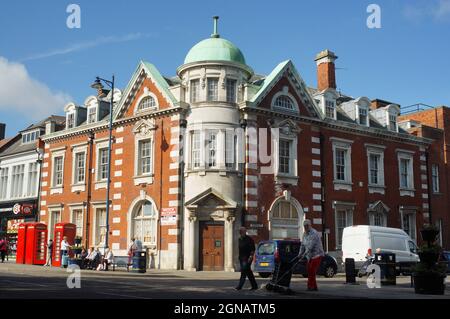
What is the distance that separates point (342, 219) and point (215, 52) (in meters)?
14.0

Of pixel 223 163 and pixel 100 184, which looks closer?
pixel 223 163

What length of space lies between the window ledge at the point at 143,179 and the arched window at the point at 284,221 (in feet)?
24.9

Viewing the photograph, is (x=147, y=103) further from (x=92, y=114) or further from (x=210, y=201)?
(x=210, y=201)

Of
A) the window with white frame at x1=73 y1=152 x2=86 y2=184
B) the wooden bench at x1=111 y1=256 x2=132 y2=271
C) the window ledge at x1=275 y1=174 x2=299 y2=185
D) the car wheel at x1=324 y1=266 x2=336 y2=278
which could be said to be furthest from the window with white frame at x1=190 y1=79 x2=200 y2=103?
the car wheel at x1=324 y1=266 x2=336 y2=278

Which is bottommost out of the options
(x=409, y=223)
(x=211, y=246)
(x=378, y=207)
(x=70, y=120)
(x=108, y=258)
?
(x=108, y=258)

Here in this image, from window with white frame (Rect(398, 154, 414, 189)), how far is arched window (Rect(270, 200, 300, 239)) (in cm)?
1105

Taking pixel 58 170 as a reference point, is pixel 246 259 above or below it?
below

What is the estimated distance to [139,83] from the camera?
115 ft

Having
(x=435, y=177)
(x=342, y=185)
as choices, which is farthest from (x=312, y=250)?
(x=435, y=177)


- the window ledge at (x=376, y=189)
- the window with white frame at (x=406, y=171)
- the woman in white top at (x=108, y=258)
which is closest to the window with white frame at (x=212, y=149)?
the woman in white top at (x=108, y=258)

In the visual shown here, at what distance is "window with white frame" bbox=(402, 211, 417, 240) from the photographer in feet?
130

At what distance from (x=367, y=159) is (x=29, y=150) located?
26.3 meters

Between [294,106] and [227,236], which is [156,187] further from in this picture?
[294,106]
